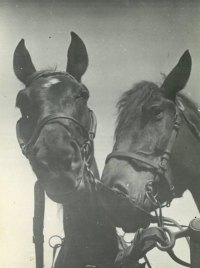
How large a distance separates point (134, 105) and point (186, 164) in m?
0.39

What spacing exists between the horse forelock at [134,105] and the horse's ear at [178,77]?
0.18 ft

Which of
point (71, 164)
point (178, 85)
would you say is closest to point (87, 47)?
point (178, 85)

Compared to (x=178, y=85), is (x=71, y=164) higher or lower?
lower

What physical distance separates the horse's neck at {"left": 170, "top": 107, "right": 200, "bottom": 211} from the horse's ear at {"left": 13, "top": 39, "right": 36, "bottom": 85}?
956 millimetres

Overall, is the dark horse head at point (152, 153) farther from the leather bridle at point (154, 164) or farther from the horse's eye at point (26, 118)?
the horse's eye at point (26, 118)

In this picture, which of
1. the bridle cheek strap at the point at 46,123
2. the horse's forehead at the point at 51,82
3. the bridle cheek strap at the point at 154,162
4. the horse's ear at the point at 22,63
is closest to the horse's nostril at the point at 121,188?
the bridle cheek strap at the point at 154,162

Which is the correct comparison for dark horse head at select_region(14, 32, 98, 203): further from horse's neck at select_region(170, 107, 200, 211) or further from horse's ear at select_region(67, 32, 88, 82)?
horse's neck at select_region(170, 107, 200, 211)

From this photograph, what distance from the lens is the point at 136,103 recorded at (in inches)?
67.8

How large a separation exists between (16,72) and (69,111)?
488 mm

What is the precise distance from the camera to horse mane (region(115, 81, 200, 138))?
168 cm

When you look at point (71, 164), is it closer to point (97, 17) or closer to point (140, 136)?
point (140, 136)

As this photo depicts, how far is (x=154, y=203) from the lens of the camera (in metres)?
1.50

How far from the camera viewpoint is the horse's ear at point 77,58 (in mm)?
1960

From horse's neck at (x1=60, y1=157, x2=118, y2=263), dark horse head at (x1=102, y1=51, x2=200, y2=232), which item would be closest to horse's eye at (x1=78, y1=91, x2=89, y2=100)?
dark horse head at (x1=102, y1=51, x2=200, y2=232)
